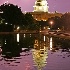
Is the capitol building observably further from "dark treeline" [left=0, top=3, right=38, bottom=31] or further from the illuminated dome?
"dark treeline" [left=0, top=3, right=38, bottom=31]

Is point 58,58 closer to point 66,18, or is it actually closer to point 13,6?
point 13,6

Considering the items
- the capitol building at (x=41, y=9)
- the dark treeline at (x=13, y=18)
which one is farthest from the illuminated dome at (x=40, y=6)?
the dark treeline at (x=13, y=18)

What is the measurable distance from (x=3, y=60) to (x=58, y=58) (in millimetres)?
4087

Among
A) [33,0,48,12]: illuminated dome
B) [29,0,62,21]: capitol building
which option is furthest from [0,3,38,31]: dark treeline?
[33,0,48,12]: illuminated dome

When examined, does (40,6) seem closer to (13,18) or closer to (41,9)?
(41,9)

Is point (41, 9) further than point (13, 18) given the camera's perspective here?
Yes

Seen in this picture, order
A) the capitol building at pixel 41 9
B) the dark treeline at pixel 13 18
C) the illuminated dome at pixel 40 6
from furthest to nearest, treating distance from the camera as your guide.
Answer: the illuminated dome at pixel 40 6, the capitol building at pixel 41 9, the dark treeline at pixel 13 18

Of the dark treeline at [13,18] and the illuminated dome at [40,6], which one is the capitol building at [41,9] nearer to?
the illuminated dome at [40,6]

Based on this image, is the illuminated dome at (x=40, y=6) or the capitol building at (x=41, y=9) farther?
the illuminated dome at (x=40, y=6)

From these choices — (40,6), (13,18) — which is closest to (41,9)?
(40,6)

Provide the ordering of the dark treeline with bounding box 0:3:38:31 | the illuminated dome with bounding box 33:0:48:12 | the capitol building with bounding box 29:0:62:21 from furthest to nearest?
1. the illuminated dome with bounding box 33:0:48:12
2. the capitol building with bounding box 29:0:62:21
3. the dark treeline with bounding box 0:3:38:31

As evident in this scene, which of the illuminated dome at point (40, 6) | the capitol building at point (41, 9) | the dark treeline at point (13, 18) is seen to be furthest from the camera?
the illuminated dome at point (40, 6)

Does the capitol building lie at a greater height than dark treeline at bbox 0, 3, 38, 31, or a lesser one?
greater

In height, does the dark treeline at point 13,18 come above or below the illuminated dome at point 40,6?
below
